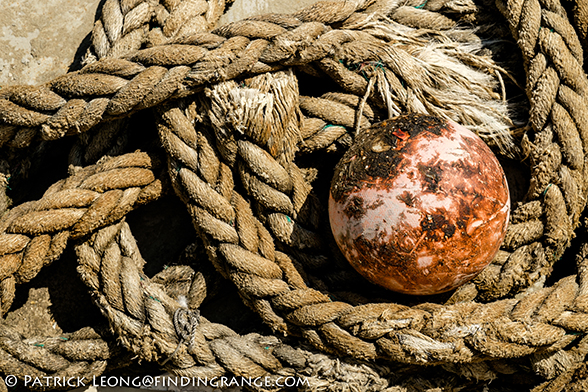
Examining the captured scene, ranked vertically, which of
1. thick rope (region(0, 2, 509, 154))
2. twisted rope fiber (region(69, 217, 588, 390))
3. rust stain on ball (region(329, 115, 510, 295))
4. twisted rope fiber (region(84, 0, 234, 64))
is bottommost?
twisted rope fiber (region(69, 217, 588, 390))

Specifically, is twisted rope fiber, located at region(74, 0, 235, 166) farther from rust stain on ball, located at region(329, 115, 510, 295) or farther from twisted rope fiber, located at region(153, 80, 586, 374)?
rust stain on ball, located at region(329, 115, 510, 295)

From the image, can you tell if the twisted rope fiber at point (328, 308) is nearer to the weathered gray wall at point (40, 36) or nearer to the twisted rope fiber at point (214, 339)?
the twisted rope fiber at point (214, 339)

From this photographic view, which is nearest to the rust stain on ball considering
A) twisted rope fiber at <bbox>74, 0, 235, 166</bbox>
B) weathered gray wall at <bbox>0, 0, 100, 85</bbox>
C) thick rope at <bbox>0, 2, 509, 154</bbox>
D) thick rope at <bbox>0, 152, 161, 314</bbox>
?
thick rope at <bbox>0, 2, 509, 154</bbox>

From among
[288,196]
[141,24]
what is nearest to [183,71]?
[141,24]

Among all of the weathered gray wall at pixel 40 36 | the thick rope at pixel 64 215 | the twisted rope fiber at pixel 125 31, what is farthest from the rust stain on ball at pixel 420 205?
the weathered gray wall at pixel 40 36

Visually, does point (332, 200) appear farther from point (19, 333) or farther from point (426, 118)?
point (19, 333)
